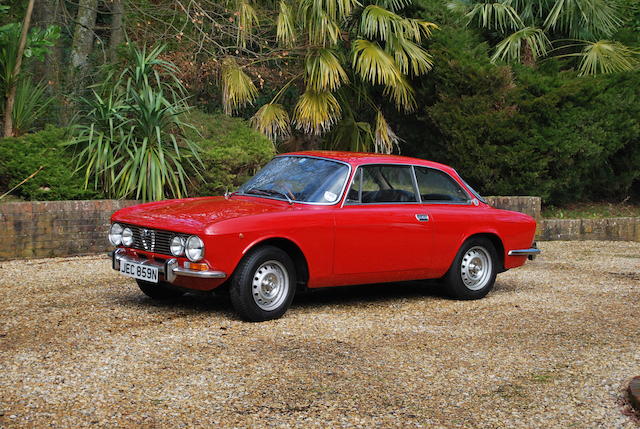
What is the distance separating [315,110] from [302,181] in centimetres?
656

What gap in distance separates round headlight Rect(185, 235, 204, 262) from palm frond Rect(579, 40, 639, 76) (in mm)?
11190

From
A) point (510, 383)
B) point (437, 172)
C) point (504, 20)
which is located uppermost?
point (504, 20)

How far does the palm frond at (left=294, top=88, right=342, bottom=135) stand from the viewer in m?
14.1

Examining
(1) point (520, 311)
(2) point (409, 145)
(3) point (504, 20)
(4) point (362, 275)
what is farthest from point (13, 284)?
(3) point (504, 20)

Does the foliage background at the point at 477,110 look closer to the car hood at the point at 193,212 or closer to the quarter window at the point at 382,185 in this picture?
the quarter window at the point at 382,185

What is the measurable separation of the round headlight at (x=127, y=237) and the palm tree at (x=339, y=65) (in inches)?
278

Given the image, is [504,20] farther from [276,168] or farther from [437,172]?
[276,168]

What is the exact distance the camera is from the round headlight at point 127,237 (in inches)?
288

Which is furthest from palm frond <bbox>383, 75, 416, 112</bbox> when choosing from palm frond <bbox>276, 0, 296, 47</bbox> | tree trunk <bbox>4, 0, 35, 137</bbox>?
tree trunk <bbox>4, 0, 35, 137</bbox>

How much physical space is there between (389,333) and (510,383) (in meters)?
1.50

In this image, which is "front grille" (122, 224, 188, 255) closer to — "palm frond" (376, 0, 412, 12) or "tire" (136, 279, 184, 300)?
"tire" (136, 279, 184, 300)

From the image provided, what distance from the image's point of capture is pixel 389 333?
686 cm

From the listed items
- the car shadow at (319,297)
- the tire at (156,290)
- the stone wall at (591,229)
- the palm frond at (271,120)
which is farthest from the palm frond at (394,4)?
the tire at (156,290)

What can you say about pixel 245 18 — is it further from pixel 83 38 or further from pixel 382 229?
pixel 382 229
